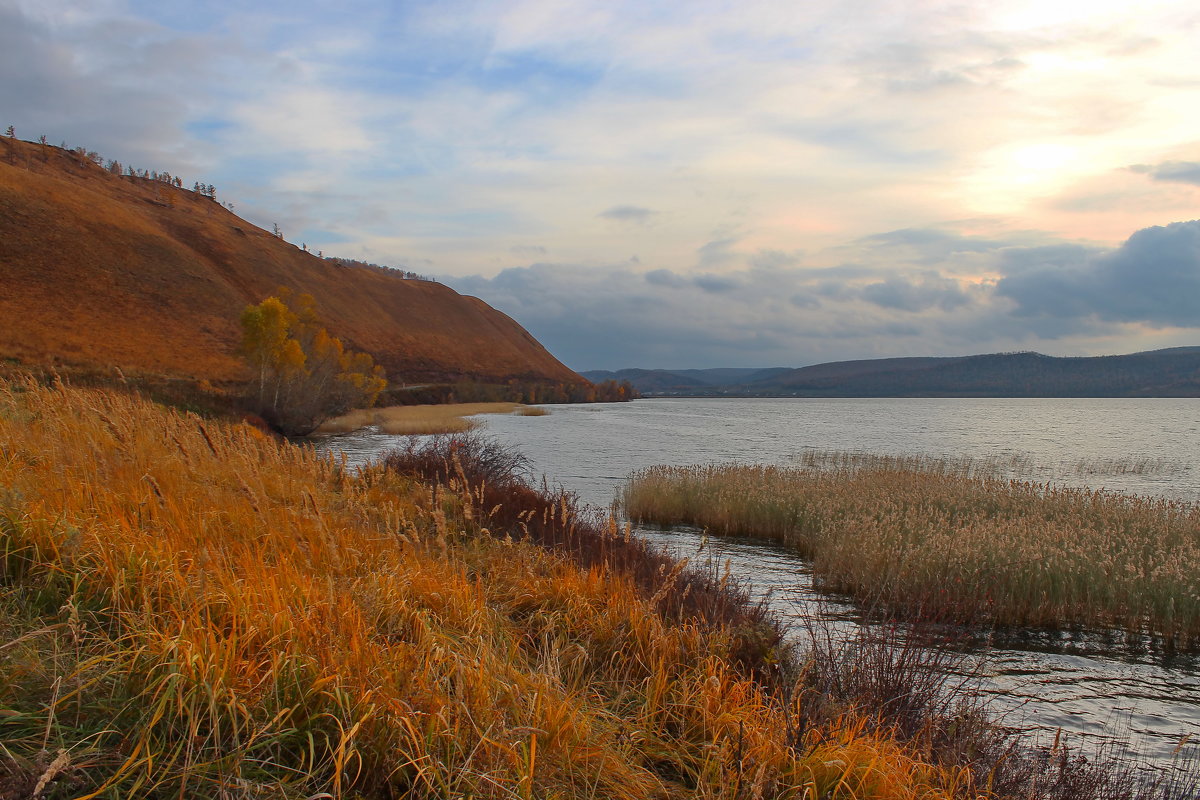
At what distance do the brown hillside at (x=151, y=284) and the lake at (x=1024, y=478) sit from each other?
3110 centimetres

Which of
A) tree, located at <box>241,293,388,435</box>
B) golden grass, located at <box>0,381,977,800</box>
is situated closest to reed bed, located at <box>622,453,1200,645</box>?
golden grass, located at <box>0,381,977,800</box>

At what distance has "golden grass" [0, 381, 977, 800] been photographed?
2.78 metres

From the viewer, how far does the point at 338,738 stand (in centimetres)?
309

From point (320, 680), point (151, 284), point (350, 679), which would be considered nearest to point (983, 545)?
point (350, 679)

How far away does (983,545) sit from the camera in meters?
11.6

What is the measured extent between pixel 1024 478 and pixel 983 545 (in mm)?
17267

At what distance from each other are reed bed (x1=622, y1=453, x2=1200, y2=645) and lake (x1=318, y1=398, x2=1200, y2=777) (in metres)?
0.53

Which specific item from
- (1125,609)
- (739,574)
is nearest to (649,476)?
(739,574)

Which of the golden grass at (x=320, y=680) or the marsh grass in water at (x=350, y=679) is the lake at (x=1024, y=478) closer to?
the marsh grass in water at (x=350, y=679)

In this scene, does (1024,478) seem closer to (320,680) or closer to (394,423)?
(320,680)

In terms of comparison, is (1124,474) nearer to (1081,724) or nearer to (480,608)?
(1081,724)

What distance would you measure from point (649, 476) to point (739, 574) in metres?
8.92

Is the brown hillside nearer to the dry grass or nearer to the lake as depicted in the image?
the dry grass

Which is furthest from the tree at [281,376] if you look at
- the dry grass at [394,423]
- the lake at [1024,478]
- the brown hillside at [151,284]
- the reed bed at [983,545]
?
the reed bed at [983,545]
